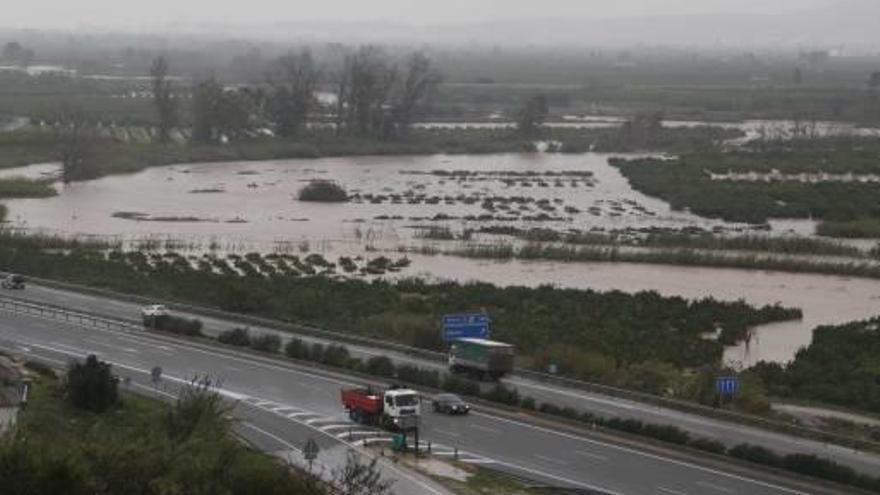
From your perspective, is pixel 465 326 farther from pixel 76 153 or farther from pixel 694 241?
pixel 76 153

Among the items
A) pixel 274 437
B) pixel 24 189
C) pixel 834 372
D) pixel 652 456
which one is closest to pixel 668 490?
pixel 652 456

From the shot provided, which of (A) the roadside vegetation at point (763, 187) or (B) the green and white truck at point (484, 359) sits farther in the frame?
(A) the roadside vegetation at point (763, 187)

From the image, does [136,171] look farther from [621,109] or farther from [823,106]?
[823,106]

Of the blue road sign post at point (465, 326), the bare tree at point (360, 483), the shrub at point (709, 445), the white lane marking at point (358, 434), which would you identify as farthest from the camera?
the blue road sign post at point (465, 326)

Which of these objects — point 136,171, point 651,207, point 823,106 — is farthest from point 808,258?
point 823,106

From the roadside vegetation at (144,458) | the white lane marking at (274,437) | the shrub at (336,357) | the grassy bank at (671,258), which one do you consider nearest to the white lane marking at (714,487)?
the white lane marking at (274,437)

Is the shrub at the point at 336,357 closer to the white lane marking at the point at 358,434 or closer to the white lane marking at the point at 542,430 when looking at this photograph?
the white lane marking at the point at 542,430

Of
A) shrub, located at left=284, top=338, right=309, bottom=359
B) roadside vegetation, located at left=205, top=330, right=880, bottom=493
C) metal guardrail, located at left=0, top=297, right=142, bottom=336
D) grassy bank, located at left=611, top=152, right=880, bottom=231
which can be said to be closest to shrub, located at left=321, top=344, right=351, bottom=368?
roadside vegetation, located at left=205, top=330, right=880, bottom=493
